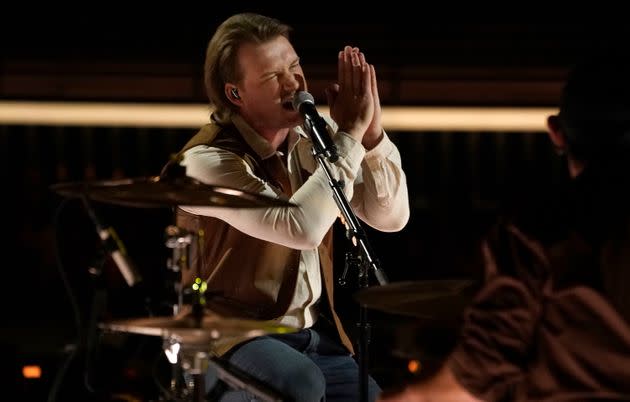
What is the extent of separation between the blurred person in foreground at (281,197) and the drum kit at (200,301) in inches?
12.5

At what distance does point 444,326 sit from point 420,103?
159 inches

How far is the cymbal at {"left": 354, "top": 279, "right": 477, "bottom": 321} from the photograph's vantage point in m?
1.73

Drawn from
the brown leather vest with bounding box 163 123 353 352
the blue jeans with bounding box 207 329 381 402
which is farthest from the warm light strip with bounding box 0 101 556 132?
the blue jeans with bounding box 207 329 381 402

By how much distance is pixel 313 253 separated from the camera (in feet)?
9.00

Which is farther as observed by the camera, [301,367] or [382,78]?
[382,78]

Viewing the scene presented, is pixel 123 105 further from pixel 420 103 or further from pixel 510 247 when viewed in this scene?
pixel 510 247

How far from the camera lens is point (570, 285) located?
139cm

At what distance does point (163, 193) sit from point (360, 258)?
72 centimetres

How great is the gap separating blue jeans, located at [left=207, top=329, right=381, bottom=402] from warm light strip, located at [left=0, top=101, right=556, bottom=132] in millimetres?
3084

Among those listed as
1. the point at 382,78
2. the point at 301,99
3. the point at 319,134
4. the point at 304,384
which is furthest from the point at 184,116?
the point at 304,384

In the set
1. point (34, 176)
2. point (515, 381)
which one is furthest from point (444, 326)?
point (34, 176)

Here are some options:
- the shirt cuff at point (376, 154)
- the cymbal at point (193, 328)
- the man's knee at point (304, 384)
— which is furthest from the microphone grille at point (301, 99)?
the cymbal at point (193, 328)

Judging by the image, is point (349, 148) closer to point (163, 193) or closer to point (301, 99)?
point (301, 99)

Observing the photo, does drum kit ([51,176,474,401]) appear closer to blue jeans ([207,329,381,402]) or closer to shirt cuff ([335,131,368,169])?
blue jeans ([207,329,381,402])
